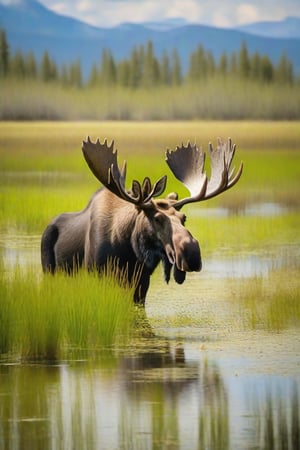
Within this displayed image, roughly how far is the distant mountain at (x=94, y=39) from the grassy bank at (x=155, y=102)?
497 millimetres

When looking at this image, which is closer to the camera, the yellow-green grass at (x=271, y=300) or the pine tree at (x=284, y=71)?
the yellow-green grass at (x=271, y=300)

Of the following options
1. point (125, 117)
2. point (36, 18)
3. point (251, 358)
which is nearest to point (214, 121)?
point (125, 117)

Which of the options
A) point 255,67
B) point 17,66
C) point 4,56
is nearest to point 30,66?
point 17,66

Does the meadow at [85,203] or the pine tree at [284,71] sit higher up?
the pine tree at [284,71]

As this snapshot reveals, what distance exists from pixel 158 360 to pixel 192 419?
132 cm

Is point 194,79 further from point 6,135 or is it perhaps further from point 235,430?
point 235,430

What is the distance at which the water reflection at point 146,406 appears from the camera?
341 inches

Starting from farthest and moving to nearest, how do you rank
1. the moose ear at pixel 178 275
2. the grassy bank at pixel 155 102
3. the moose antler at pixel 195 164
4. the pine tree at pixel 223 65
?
1. the pine tree at pixel 223 65
2. the grassy bank at pixel 155 102
3. the moose antler at pixel 195 164
4. the moose ear at pixel 178 275

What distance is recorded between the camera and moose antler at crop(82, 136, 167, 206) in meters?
10.8

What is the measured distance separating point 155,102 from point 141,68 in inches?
18.6

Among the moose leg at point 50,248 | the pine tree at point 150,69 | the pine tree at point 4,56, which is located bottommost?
the moose leg at point 50,248

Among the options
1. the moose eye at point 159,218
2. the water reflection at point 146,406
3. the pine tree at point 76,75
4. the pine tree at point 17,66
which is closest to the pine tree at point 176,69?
the pine tree at point 76,75

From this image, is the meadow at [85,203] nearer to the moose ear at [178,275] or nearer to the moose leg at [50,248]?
the moose leg at [50,248]

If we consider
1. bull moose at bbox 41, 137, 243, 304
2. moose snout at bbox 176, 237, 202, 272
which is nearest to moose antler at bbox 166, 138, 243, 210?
bull moose at bbox 41, 137, 243, 304
